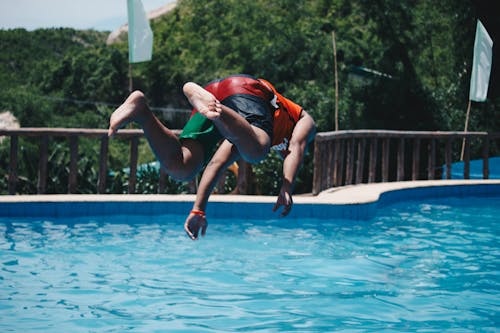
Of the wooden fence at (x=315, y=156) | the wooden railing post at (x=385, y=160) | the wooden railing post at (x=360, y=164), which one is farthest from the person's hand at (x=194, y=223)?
the wooden railing post at (x=385, y=160)

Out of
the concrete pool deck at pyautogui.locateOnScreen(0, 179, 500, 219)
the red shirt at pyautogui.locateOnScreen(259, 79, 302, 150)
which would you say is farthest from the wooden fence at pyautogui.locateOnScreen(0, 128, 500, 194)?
the red shirt at pyautogui.locateOnScreen(259, 79, 302, 150)

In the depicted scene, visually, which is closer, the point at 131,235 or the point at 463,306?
the point at 463,306

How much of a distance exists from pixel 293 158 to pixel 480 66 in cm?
883

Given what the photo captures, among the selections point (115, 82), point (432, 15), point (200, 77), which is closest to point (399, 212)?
point (432, 15)

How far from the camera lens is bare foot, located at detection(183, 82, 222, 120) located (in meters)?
3.44

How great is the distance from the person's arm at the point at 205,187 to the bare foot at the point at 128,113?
0.49 meters

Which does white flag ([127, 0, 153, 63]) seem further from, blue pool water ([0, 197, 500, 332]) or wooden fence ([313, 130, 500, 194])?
wooden fence ([313, 130, 500, 194])

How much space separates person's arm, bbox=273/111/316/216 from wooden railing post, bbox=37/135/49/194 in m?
5.19

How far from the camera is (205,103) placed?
11.5 ft

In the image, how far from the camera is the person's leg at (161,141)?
379 cm

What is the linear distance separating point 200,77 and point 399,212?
1624cm

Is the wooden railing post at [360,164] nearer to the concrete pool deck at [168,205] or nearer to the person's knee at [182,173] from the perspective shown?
the concrete pool deck at [168,205]

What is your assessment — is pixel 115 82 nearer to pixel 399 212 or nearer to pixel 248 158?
pixel 399 212

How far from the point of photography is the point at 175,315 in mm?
4879
